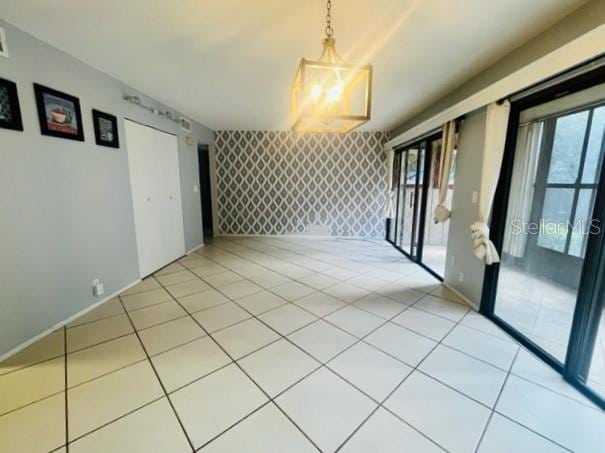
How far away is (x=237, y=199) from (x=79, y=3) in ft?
14.3

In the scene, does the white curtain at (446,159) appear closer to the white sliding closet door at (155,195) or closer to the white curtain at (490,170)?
the white curtain at (490,170)

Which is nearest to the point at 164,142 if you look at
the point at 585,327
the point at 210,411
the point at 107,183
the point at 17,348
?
the point at 107,183

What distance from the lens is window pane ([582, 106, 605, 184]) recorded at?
5.67ft

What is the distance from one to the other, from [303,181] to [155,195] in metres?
3.09

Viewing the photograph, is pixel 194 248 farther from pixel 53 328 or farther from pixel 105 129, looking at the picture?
pixel 53 328

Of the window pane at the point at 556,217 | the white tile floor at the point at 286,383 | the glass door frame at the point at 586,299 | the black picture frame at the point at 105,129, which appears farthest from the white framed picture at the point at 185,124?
the window pane at the point at 556,217

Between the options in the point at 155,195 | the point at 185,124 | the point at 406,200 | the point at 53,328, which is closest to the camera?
the point at 53,328

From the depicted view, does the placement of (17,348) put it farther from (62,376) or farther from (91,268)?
(91,268)

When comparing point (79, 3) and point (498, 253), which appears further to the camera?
point (498, 253)

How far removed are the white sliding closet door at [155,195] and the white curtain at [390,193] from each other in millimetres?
3942

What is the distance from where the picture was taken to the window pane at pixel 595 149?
5.67 ft

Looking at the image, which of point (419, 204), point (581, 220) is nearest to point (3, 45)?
point (581, 220)

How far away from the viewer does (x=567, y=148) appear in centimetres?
206

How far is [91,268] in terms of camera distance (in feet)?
8.36
